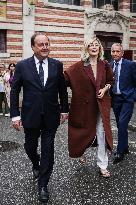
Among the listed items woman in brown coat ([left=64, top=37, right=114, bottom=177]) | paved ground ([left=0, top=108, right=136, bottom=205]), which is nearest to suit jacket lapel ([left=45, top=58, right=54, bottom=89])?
woman in brown coat ([left=64, top=37, right=114, bottom=177])

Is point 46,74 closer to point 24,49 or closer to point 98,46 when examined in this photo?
point 98,46

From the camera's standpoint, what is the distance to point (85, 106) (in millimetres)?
6031

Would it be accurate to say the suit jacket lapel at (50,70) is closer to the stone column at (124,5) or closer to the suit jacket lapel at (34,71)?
the suit jacket lapel at (34,71)

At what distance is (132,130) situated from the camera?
1052 centimetres

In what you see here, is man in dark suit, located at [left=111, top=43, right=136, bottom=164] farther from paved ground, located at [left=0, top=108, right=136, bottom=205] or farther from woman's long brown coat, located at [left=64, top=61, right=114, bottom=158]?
woman's long brown coat, located at [left=64, top=61, right=114, bottom=158]

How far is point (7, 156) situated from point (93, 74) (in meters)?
2.25

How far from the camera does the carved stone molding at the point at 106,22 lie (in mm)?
18250

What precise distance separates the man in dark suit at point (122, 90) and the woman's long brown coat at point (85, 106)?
91 centimetres

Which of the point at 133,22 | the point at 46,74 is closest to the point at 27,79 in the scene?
the point at 46,74

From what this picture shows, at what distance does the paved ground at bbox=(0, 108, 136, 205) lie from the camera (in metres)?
5.02

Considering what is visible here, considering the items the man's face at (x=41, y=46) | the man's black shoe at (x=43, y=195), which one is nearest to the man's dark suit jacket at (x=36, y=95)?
the man's face at (x=41, y=46)

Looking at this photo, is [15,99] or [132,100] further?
[132,100]

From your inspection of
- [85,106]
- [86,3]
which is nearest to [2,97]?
[86,3]

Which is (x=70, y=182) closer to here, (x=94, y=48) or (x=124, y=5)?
(x=94, y=48)
